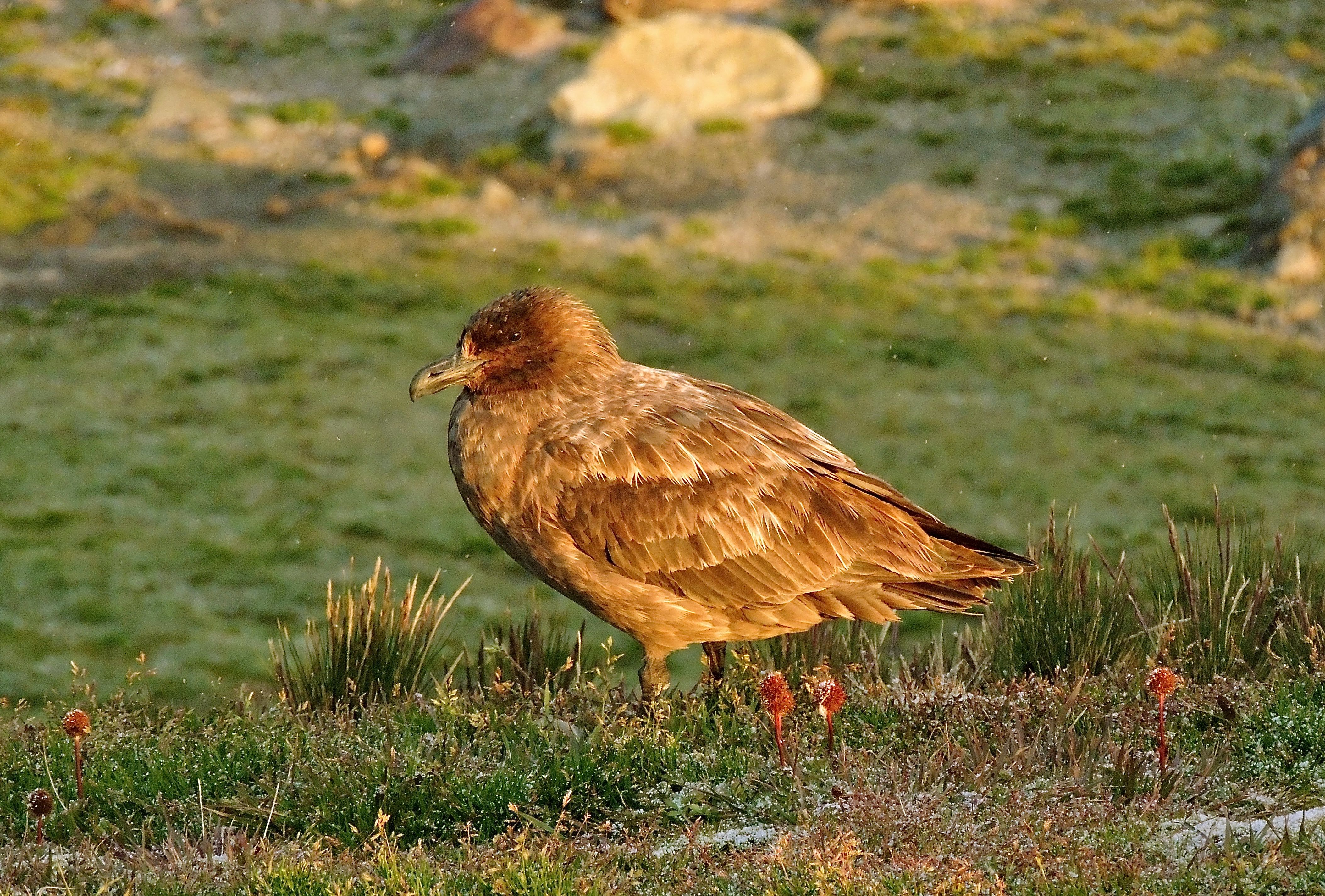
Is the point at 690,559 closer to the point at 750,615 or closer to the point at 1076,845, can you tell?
the point at 750,615

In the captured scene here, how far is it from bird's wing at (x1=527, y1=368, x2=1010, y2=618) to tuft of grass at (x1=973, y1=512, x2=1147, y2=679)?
881 millimetres

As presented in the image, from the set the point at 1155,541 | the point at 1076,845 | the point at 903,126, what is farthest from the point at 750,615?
the point at 903,126

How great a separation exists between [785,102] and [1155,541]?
12.5 m

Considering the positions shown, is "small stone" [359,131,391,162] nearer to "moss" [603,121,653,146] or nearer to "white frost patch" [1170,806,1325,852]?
"moss" [603,121,653,146]

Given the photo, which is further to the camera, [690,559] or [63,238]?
[63,238]

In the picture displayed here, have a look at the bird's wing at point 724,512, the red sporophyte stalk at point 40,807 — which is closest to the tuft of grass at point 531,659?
the bird's wing at point 724,512

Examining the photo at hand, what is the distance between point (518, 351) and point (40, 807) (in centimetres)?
299

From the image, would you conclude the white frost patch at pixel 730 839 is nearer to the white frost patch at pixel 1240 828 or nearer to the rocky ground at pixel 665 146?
the white frost patch at pixel 1240 828

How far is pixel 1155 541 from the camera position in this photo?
1481 centimetres

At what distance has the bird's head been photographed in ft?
26.1

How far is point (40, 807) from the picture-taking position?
252 inches

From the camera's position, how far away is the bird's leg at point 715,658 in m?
8.38

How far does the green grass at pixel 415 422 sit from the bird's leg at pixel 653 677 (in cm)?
526

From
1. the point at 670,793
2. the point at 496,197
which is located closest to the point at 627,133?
the point at 496,197
